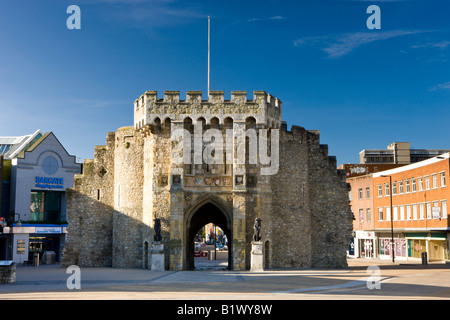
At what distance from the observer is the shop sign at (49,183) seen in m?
49.9


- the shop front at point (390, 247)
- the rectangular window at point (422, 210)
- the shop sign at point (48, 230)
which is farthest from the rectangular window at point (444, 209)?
the shop sign at point (48, 230)

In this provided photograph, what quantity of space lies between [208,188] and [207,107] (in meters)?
4.96

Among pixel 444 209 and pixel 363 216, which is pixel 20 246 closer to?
pixel 363 216

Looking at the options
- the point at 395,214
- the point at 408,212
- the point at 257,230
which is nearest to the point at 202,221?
the point at 257,230

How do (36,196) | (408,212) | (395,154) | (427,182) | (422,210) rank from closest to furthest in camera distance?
1. (427,182)
2. (422,210)
3. (408,212)
4. (36,196)
5. (395,154)

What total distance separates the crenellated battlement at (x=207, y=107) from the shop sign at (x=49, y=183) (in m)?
23.7

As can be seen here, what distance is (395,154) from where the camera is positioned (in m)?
83.0

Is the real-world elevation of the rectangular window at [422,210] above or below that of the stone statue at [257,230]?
above

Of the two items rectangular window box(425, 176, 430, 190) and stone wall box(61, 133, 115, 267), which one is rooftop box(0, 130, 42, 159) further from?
rectangular window box(425, 176, 430, 190)

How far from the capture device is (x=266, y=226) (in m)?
30.6

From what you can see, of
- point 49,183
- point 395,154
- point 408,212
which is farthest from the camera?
point 395,154

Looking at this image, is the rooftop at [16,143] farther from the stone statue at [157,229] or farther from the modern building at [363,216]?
the modern building at [363,216]
